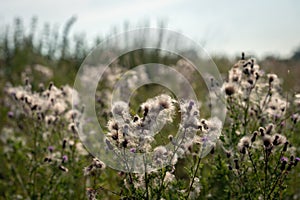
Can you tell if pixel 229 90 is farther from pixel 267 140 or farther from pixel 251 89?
pixel 267 140

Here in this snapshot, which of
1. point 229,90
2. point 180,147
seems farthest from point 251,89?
point 180,147

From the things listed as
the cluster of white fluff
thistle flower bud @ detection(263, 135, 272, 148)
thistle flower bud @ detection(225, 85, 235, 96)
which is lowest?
thistle flower bud @ detection(263, 135, 272, 148)

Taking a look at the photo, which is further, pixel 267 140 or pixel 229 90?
pixel 229 90

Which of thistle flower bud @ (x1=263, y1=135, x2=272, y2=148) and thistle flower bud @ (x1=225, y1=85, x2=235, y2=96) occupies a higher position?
thistle flower bud @ (x1=225, y1=85, x2=235, y2=96)

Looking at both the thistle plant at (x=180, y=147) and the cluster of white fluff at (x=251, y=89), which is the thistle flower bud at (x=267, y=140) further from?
the cluster of white fluff at (x=251, y=89)

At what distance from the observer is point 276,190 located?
2342 millimetres

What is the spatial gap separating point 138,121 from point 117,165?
0.51 metres

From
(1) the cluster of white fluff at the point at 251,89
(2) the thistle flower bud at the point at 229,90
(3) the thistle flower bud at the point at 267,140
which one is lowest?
(3) the thistle flower bud at the point at 267,140

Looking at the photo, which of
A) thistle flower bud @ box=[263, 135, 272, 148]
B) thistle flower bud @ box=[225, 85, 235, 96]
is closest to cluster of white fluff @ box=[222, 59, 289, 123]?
thistle flower bud @ box=[225, 85, 235, 96]

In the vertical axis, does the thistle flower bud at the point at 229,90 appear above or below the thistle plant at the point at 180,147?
above

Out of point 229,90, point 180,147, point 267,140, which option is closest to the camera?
point 267,140

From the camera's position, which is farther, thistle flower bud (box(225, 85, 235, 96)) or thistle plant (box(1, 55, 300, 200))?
thistle flower bud (box(225, 85, 235, 96))

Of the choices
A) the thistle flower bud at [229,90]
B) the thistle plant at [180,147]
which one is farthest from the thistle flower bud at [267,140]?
the thistle flower bud at [229,90]

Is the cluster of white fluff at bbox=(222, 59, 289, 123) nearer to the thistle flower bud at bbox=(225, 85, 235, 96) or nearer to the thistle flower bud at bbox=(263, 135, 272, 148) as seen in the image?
the thistle flower bud at bbox=(225, 85, 235, 96)
